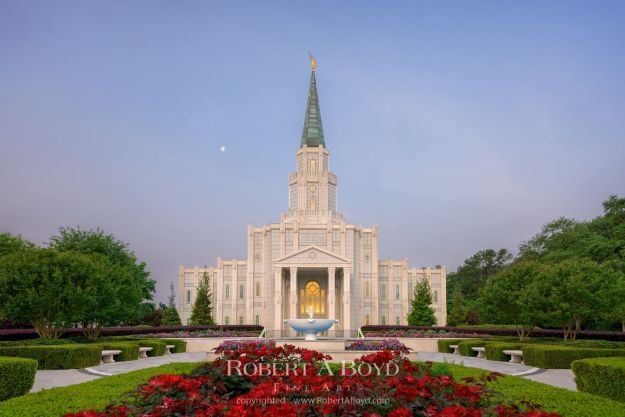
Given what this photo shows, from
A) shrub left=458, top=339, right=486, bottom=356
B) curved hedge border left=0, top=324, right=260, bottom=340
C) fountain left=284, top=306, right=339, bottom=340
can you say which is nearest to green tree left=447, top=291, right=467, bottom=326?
curved hedge border left=0, top=324, right=260, bottom=340

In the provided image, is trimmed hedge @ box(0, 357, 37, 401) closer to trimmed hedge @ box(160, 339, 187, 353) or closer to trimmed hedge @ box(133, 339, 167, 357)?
trimmed hedge @ box(133, 339, 167, 357)

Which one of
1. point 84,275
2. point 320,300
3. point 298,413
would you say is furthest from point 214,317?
point 298,413

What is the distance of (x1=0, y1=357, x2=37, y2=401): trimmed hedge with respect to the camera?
44.6 ft

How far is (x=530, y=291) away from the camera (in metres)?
29.2

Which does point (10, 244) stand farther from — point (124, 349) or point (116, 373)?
point (116, 373)

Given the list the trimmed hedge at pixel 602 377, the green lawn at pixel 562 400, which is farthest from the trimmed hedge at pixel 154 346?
the green lawn at pixel 562 400

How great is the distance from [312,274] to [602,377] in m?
43.5

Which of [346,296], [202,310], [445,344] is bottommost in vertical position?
[445,344]

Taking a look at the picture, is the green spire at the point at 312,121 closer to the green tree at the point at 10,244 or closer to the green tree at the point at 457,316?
the green tree at the point at 457,316

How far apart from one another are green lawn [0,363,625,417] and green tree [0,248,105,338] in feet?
51.6

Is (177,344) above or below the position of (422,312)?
below

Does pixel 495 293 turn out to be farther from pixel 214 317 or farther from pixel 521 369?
pixel 214 317

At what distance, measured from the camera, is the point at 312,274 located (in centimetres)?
5644

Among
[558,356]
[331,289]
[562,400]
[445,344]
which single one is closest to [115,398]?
[562,400]
